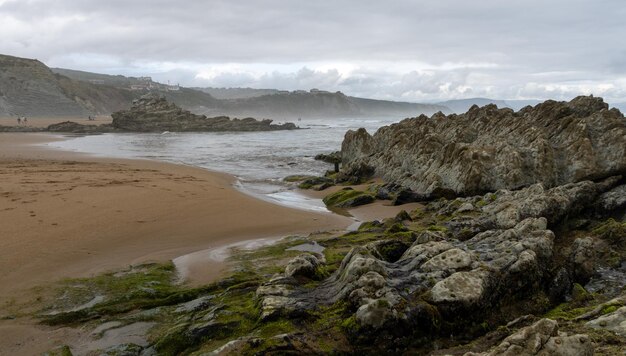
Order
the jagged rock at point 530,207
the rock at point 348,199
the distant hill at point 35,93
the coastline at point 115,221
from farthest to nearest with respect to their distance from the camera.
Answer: the distant hill at point 35,93, the rock at point 348,199, the jagged rock at point 530,207, the coastline at point 115,221

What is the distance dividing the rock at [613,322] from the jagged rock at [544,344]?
0.81 meters

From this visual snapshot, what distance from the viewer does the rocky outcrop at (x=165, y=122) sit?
73.8 metres

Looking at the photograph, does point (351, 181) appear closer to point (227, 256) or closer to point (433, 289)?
point (227, 256)

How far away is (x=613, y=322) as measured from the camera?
16.0ft

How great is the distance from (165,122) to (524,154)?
231 feet

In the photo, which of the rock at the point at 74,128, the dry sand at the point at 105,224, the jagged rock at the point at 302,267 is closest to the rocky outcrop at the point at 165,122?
the rock at the point at 74,128

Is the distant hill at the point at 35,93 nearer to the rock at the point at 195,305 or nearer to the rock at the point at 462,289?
the rock at the point at 195,305

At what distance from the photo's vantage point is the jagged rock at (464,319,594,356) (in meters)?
4.05

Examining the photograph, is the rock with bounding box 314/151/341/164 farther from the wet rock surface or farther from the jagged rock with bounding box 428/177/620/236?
the wet rock surface

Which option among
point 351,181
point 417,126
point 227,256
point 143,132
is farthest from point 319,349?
point 143,132

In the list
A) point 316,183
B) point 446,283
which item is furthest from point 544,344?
point 316,183

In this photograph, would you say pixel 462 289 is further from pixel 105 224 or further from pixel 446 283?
pixel 105 224

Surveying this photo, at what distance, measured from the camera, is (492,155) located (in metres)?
15.7

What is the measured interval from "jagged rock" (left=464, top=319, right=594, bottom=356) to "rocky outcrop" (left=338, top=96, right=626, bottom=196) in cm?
1109
